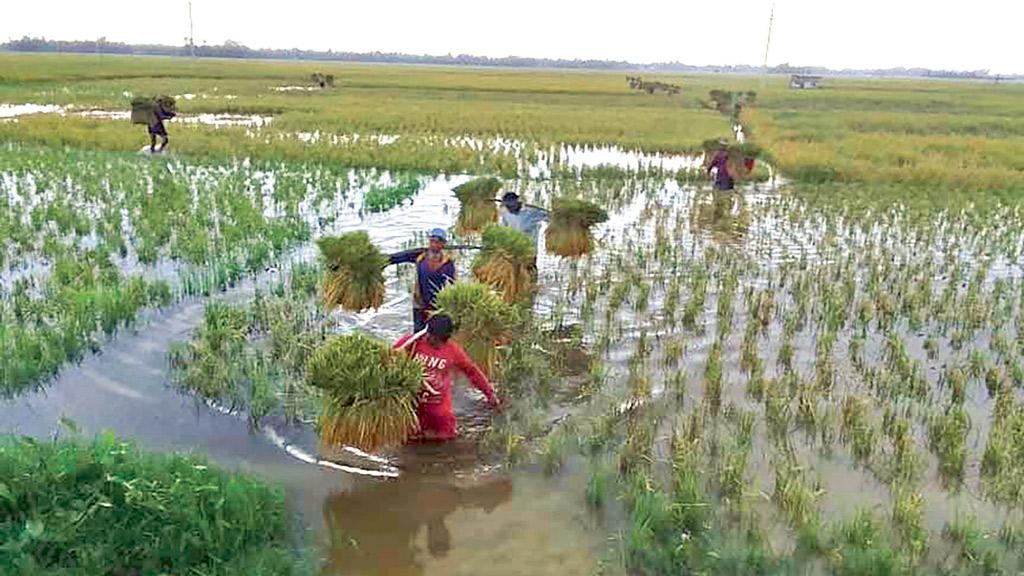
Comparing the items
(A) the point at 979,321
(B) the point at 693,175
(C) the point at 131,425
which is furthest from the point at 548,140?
(C) the point at 131,425

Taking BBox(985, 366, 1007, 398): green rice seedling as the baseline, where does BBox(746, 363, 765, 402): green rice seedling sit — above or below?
below

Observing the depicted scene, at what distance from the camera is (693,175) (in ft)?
51.4

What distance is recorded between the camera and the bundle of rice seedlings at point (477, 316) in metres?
5.38

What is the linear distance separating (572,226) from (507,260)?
154 cm

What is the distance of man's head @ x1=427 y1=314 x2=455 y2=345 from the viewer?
4727 millimetres

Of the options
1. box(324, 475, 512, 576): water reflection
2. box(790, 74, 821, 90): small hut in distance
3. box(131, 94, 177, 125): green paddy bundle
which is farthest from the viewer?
box(790, 74, 821, 90): small hut in distance

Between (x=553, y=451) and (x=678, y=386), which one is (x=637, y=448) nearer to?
(x=553, y=451)

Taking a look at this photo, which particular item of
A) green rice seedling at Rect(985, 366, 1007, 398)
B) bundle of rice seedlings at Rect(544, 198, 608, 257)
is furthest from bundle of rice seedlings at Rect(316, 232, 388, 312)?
green rice seedling at Rect(985, 366, 1007, 398)

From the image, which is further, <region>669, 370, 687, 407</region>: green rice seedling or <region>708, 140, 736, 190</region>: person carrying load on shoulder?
<region>708, 140, 736, 190</region>: person carrying load on shoulder

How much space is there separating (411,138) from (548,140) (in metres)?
3.71

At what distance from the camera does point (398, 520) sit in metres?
4.22

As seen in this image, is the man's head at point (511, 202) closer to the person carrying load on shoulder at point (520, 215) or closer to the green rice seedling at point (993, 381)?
the person carrying load on shoulder at point (520, 215)

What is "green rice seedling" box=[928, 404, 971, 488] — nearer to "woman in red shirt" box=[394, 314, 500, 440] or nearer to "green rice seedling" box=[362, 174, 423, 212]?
"woman in red shirt" box=[394, 314, 500, 440]

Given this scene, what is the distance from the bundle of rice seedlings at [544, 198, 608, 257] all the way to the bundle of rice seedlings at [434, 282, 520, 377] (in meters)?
2.90
